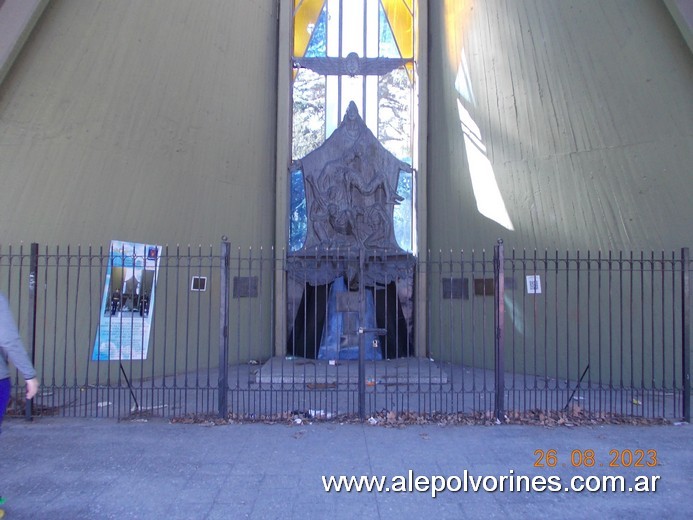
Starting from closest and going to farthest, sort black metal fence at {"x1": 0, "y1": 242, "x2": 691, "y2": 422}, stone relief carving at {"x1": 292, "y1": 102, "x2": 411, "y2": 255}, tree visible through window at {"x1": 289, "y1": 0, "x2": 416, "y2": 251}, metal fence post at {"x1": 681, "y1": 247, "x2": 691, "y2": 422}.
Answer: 1. metal fence post at {"x1": 681, "y1": 247, "x2": 691, "y2": 422}
2. black metal fence at {"x1": 0, "y1": 242, "x2": 691, "y2": 422}
3. stone relief carving at {"x1": 292, "y1": 102, "x2": 411, "y2": 255}
4. tree visible through window at {"x1": 289, "y1": 0, "x2": 416, "y2": 251}

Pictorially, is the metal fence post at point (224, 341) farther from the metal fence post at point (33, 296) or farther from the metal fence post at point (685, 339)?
the metal fence post at point (685, 339)

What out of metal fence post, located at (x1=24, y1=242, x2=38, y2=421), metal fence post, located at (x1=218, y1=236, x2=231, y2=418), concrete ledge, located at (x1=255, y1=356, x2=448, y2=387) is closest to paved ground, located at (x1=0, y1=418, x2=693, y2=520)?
metal fence post, located at (x1=218, y1=236, x2=231, y2=418)

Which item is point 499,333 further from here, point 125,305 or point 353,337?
point 125,305

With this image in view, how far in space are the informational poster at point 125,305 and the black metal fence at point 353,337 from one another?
36 millimetres

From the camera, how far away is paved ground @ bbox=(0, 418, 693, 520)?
4441 mm

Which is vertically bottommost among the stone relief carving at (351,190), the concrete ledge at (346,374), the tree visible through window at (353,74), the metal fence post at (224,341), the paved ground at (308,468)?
the paved ground at (308,468)

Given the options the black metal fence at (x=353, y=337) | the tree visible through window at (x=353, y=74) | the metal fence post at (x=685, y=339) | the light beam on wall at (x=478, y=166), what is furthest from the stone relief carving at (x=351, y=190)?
the metal fence post at (x=685, y=339)

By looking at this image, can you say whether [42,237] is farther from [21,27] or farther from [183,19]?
[183,19]

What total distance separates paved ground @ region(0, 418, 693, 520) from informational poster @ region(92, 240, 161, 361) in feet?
7.61

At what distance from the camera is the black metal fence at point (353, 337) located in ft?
23.1

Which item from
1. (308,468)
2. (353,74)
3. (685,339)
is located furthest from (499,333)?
(353,74)

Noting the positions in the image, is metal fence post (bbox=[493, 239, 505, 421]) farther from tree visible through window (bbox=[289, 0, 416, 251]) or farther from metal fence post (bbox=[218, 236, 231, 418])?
tree visible through window (bbox=[289, 0, 416, 251])

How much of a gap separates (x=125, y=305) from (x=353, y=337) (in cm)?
495

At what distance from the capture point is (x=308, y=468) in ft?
17.4
